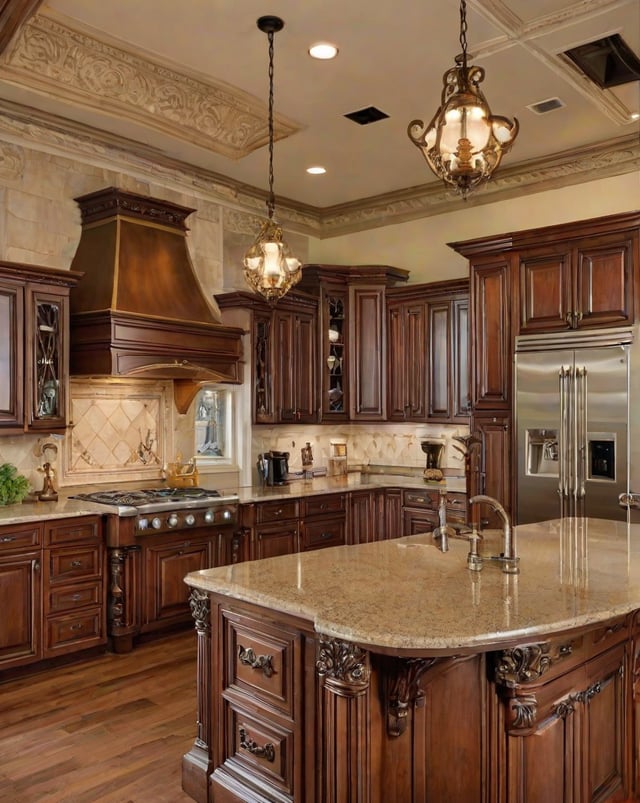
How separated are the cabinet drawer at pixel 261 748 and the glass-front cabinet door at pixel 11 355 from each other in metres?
2.66

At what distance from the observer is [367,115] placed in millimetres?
5223

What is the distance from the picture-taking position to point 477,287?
5.61m

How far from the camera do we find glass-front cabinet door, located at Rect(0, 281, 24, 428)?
4500 millimetres

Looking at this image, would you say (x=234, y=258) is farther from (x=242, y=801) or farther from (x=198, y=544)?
(x=242, y=801)

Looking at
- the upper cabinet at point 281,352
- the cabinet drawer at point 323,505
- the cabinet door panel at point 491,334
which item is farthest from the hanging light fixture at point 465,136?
the cabinet drawer at point 323,505

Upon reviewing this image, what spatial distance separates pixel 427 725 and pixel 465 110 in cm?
209

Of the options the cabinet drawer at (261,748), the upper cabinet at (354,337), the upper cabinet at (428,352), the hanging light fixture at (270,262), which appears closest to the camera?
the cabinet drawer at (261,748)

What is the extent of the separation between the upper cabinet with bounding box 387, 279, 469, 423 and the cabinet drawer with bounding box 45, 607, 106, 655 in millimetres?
3251

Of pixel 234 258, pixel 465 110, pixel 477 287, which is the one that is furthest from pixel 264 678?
pixel 234 258

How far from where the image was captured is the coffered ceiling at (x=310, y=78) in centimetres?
396

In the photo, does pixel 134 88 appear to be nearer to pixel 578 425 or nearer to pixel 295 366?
pixel 295 366

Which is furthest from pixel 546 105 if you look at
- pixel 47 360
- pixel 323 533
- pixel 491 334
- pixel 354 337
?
pixel 47 360

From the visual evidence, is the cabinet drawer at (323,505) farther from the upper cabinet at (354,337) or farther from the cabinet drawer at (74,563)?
the cabinet drawer at (74,563)

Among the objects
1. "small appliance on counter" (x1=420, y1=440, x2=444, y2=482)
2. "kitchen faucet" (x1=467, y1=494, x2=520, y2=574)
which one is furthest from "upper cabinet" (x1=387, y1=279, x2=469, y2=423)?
"kitchen faucet" (x1=467, y1=494, x2=520, y2=574)
